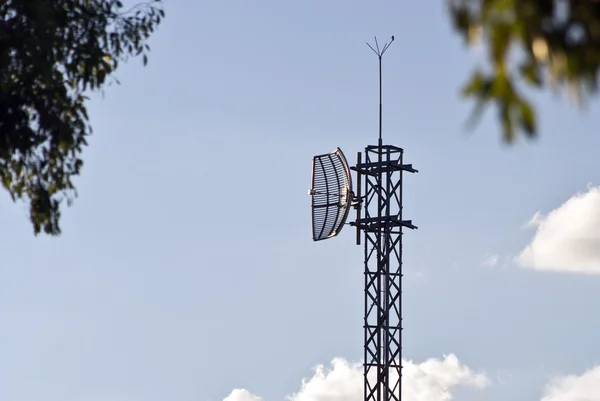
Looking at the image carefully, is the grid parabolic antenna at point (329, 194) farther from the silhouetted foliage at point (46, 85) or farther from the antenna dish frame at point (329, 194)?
the silhouetted foliage at point (46, 85)

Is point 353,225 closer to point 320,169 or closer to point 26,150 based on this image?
point 320,169

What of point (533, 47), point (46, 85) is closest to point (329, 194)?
point (46, 85)

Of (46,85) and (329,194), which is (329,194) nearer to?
(329,194)

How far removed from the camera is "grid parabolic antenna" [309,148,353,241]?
139 ft

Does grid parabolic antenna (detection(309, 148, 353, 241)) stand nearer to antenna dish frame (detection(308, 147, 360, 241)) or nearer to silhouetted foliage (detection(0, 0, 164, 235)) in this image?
antenna dish frame (detection(308, 147, 360, 241))

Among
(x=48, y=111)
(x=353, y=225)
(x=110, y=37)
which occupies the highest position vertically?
(x=353, y=225)

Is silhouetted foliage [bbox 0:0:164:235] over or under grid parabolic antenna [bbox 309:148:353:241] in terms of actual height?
under

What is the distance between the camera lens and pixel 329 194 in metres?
42.8

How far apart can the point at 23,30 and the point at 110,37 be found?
2120 millimetres

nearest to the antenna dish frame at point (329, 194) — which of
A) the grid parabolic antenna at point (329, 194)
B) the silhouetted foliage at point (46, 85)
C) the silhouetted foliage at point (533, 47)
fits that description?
the grid parabolic antenna at point (329, 194)

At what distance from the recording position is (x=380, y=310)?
41.2 meters

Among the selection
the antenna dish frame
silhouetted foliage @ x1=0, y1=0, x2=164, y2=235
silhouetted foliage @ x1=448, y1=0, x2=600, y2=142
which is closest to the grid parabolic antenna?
the antenna dish frame

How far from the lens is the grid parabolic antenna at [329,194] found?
4228 cm

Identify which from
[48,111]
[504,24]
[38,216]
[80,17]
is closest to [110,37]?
[80,17]
